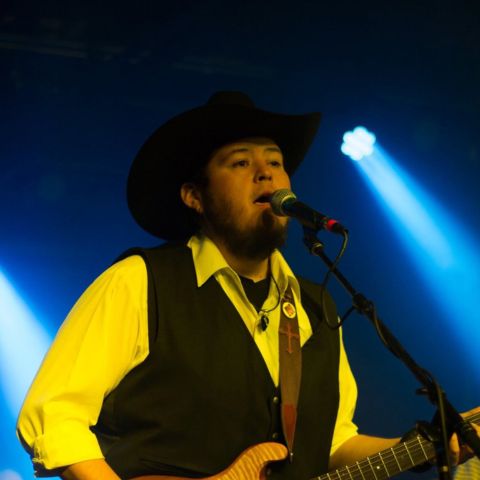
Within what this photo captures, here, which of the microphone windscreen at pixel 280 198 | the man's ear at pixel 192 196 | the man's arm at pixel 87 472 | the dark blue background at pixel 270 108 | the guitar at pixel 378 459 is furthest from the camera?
the dark blue background at pixel 270 108

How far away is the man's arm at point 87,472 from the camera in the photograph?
1820 mm

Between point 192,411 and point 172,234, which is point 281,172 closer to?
point 172,234

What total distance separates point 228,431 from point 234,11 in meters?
3.15

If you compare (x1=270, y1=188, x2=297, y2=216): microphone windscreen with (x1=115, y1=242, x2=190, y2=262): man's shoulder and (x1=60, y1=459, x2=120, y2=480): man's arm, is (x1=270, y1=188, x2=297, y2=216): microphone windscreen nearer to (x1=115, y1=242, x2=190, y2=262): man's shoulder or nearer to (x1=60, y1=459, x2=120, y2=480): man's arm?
(x1=115, y1=242, x2=190, y2=262): man's shoulder

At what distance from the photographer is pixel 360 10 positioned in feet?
15.4

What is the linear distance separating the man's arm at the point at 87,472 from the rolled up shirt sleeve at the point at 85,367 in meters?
0.02

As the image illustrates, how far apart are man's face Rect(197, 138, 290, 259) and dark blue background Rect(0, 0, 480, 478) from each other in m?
1.41

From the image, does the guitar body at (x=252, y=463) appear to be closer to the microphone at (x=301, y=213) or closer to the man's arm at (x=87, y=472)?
the man's arm at (x=87, y=472)

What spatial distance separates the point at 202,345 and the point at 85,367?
42 cm

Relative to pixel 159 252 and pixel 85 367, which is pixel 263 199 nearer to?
pixel 159 252

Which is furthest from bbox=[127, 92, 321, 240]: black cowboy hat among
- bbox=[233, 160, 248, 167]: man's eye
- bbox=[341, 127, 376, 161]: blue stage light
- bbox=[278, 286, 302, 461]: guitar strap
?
bbox=[341, 127, 376, 161]: blue stage light

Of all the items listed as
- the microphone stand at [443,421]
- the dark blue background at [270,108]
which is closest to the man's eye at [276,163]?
the microphone stand at [443,421]

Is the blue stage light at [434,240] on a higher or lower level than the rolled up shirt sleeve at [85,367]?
higher

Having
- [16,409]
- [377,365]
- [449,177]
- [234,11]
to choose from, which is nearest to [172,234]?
[16,409]
